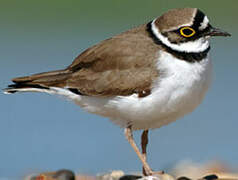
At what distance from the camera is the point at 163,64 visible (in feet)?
20.5

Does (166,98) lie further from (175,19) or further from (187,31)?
(175,19)

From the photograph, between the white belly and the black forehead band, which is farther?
the black forehead band

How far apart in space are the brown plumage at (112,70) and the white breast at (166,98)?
0.34 feet

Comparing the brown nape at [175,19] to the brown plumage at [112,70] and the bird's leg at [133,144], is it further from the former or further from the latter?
the bird's leg at [133,144]

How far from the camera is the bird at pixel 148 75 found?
6.23 m

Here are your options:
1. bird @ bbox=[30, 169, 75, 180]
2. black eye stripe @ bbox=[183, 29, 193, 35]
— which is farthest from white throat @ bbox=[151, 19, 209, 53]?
bird @ bbox=[30, 169, 75, 180]

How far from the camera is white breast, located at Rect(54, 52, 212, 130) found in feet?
20.3

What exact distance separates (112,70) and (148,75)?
0.48m

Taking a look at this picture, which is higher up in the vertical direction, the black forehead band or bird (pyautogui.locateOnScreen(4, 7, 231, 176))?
the black forehead band

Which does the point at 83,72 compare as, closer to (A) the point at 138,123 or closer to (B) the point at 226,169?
(A) the point at 138,123

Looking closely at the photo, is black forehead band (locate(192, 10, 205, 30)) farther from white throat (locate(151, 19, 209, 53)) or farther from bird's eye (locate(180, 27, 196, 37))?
white throat (locate(151, 19, 209, 53))

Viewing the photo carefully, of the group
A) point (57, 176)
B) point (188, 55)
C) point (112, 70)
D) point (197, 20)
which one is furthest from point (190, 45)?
point (57, 176)

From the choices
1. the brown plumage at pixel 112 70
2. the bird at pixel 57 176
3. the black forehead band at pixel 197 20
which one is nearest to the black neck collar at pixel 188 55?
the brown plumage at pixel 112 70

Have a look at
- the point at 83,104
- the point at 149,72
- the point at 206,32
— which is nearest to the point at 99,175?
the point at 83,104
